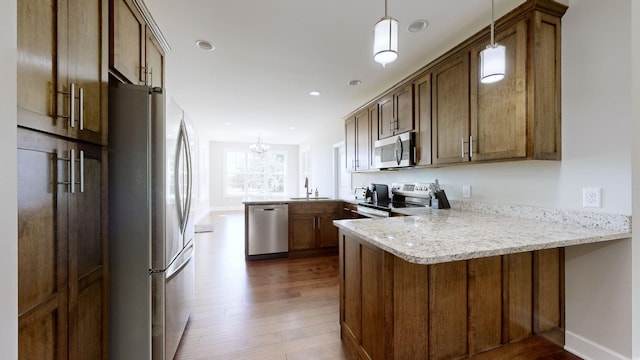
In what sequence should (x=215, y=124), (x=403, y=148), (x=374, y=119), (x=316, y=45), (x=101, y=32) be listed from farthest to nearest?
(x=215, y=124) → (x=374, y=119) → (x=403, y=148) → (x=316, y=45) → (x=101, y=32)

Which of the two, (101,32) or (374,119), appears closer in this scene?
(101,32)

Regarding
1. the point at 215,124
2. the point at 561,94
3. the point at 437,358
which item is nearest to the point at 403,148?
the point at 561,94

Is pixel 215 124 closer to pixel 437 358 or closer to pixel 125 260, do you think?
pixel 125 260

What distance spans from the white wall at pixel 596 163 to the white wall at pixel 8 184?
2.77 m

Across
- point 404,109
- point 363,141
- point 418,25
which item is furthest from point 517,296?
point 363,141

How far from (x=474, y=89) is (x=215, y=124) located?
5.96m

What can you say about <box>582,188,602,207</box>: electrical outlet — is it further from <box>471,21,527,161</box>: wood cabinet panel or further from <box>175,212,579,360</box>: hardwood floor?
<box>175,212,579,360</box>: hardwood floor

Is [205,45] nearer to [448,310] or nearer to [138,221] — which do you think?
[138,221]

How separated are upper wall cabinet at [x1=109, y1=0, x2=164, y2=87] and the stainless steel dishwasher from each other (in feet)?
7.37

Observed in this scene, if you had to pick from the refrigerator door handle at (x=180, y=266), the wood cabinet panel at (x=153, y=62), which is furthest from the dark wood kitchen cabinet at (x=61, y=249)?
the wood cabinet panel at (x=153, y=62)

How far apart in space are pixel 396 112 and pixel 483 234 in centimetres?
197

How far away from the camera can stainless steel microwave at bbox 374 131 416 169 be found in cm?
277

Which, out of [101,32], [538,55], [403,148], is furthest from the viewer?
[403,148]

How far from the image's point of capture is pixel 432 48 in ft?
8.41
